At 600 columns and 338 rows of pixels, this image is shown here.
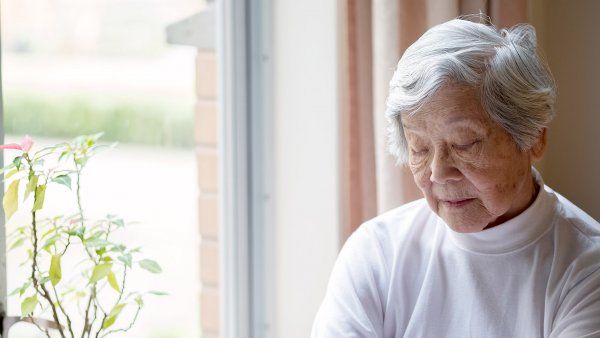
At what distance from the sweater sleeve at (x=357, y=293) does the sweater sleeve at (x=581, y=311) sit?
356mm

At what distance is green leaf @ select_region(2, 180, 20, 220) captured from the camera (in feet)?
5.42

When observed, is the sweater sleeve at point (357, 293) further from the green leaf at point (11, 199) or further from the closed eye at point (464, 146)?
the green leaf at point (11, 199)

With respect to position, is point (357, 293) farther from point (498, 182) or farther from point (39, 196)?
point (39, 196)

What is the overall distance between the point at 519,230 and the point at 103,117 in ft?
3.71

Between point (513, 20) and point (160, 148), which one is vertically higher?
point (513, 20)

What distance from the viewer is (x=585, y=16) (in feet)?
7.74

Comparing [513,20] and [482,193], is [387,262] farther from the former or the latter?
[513,20]

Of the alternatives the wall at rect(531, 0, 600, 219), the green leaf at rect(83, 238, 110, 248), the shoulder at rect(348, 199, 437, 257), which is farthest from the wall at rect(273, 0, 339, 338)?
the green leaf at rect(83, 238, 110, 248)

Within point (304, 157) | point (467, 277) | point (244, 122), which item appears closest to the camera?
point (467, 277)

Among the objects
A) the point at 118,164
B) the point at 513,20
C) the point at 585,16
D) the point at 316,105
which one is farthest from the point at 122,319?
the point at 585,16

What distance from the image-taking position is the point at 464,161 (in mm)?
1701

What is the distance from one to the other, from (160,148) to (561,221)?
3.82 ft

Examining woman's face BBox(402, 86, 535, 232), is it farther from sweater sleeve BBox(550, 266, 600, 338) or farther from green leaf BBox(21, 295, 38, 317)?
green leaf BBox(21, 295, 38, 317)

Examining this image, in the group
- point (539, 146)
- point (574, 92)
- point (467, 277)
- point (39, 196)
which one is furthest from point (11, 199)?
point (574, 92)
